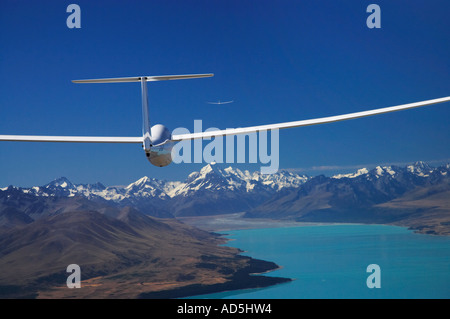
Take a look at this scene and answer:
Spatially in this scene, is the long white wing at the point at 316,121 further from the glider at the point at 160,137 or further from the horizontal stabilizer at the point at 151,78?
the horizontal stabilizer at the point at 151,78

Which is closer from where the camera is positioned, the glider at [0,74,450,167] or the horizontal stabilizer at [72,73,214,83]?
the glider at [0,74,450,167]

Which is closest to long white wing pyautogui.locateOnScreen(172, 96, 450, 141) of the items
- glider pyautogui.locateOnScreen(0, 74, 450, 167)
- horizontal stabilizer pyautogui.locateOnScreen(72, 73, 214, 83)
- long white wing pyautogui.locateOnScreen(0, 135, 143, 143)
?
glider pyautogui.locateOnScreen(0, 74, 450, 167)

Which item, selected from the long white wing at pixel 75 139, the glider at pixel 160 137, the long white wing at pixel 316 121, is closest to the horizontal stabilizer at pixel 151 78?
the glider at pixel 160 137

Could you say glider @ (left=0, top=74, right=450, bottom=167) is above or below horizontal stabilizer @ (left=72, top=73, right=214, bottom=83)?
below

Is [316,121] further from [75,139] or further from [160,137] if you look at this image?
[75,139]

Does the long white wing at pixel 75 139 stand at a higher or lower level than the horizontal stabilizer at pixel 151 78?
lower

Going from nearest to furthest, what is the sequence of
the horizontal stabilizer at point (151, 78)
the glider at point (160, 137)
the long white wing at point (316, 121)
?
the glider at point (160, 137)
the long white wing at point (316, 121)
the horizontal stabilizer at point (151, 78)

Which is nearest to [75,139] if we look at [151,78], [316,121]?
[151,78]

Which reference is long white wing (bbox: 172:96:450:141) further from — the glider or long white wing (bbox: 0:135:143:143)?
long white wing (bbox: 0:135:143:143)

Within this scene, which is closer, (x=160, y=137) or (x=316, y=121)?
(x=160, y=137)
